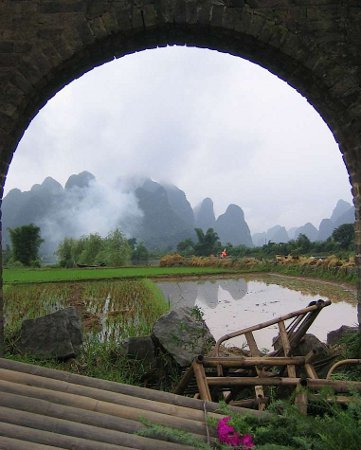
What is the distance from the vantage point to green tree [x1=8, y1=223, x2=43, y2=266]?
28.6 m

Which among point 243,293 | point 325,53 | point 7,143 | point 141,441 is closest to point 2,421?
point 141,441

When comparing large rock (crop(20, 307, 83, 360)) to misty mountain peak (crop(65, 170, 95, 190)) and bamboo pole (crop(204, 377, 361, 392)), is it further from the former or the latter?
misty mountain peak (crop(65, 170, 95, 190))

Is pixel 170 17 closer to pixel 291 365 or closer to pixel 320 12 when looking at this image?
pixel 320 12

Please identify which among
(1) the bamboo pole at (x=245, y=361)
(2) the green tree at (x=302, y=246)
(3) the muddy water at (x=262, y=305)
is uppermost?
(2) the green tree at (x=302, y=246)

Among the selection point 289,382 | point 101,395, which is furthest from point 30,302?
point 289,382

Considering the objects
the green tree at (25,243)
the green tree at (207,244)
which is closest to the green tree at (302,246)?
the green tree at (207,244)

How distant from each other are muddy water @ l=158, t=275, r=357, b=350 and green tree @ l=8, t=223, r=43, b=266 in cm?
1970

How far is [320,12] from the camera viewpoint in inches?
160

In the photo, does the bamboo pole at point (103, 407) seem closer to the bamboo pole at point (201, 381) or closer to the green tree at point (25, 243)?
the bamboo pole at point (201, 381)

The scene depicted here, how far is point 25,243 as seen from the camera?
28.8 m

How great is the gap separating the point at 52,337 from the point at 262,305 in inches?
176

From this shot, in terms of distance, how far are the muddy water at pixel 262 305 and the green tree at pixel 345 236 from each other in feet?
33.7

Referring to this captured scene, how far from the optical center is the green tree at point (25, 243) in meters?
28.6

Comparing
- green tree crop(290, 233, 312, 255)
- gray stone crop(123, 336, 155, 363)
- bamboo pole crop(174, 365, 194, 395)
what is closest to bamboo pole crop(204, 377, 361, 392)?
bamboo pole crop(174, 365, 194, 395)
